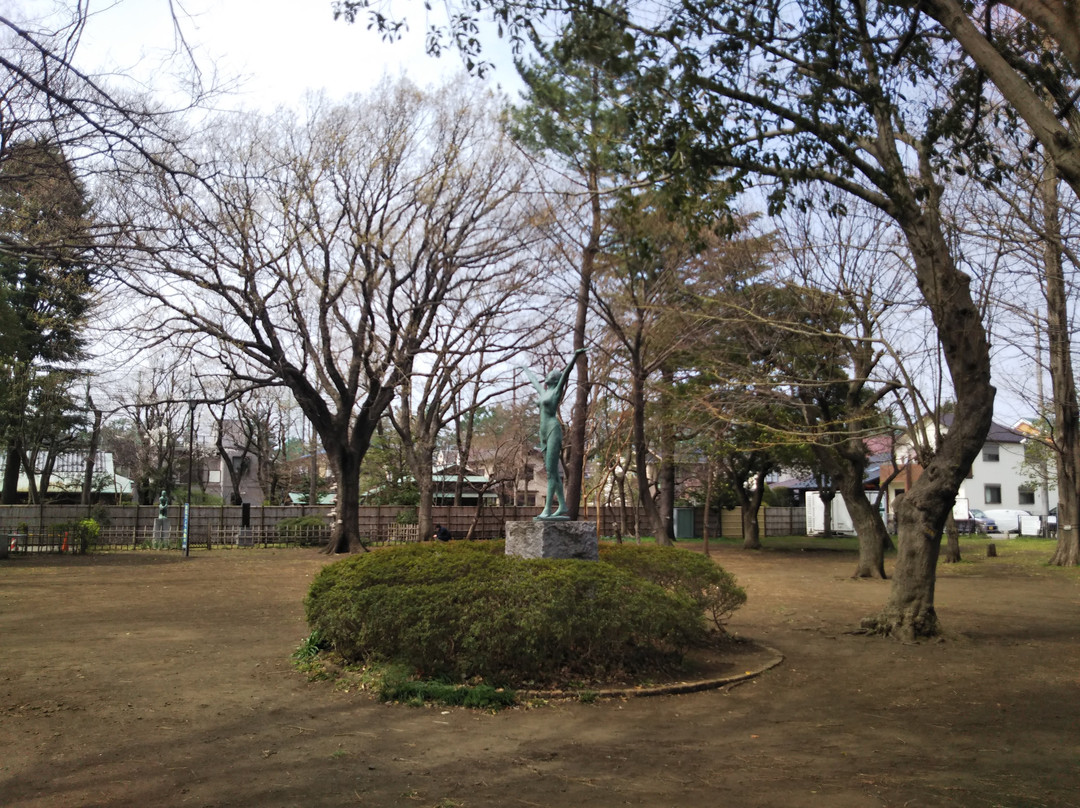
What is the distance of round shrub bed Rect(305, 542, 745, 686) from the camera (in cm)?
799

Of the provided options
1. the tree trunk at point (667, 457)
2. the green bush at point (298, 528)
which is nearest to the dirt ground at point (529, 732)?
the tree trunk at point (667, 457)

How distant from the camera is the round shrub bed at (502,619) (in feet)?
26.2

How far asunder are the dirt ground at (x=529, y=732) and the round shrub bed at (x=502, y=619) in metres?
0.57

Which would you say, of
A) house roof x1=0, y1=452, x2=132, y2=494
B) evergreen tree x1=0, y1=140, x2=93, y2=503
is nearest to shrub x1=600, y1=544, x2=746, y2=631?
evergreen tree x1=0, y1=140, x2=93, y2=503

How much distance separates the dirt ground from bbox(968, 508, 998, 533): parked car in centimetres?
3598

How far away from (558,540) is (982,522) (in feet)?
141

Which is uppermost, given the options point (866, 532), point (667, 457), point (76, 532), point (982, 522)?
point (667, 457)

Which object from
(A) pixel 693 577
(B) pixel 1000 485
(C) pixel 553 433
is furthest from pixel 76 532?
(B) pixel 1000 485

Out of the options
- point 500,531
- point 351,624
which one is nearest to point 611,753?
point 351,624

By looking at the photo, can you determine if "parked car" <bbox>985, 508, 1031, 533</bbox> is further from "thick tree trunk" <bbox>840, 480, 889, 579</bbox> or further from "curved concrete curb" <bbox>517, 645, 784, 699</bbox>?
"curved concrete curb" <bbox>517, 645, 784, 699</bbox>

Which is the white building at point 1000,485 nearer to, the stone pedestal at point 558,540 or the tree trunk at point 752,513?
the tree trunk at point 752,513

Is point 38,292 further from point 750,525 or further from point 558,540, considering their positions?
point 750,525

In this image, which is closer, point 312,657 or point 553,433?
point 312,657

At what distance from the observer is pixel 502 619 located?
26.1 ft
